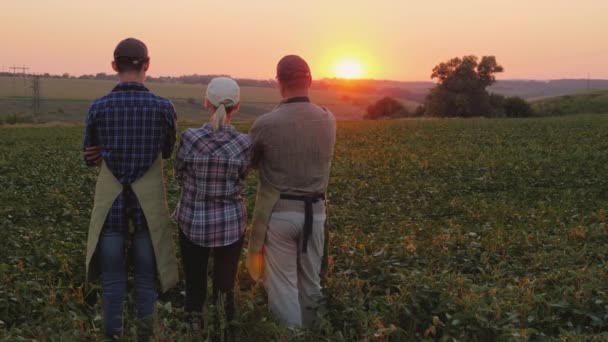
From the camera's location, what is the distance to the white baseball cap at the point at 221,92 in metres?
4.09

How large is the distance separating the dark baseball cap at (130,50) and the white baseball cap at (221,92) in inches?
21.1

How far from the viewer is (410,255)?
23.4 feet

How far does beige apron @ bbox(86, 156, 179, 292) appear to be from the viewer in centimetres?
398

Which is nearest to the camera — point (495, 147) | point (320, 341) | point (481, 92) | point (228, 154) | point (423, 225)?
point (228, 154)

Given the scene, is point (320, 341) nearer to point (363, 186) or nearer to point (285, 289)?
point (285, 289)

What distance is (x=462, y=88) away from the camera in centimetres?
7125

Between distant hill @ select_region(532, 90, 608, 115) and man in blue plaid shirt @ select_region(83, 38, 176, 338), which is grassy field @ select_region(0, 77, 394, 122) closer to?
distant hill @ select_region(532, 90, 608, 115)

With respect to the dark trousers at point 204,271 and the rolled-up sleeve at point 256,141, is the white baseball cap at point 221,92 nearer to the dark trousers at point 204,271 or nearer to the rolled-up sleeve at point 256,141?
the rolled-up sleeve at point 256,141

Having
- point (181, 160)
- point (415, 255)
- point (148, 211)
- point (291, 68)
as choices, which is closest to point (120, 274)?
point (148, 211)

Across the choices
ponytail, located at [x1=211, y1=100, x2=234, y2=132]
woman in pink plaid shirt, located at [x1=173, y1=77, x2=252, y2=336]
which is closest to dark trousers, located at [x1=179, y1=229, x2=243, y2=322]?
woman in pink plaid shirt, located at [x1=173, y1=77, x2=252, y2=336]

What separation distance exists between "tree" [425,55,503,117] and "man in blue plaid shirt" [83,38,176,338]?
6874 cm

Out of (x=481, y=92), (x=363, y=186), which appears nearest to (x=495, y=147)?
(x=363, y=186)

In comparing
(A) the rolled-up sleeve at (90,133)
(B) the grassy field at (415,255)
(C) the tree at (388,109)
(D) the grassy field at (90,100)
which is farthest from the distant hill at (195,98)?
(A) the rolled-up sleeve at (90,133)

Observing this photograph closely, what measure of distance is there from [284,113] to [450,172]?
13.0 metres
